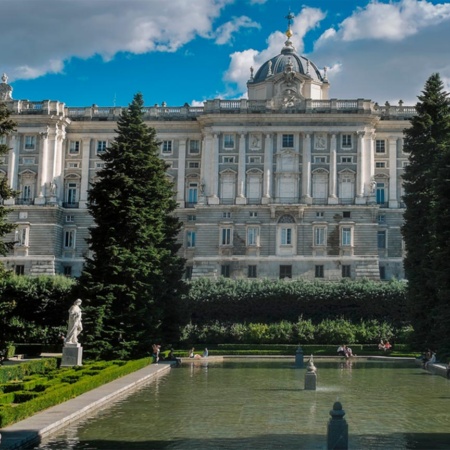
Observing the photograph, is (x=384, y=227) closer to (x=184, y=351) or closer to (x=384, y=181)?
(x=384, y=181)

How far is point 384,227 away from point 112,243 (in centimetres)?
4262

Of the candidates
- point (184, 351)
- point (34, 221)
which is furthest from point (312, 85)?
point (184, 351)

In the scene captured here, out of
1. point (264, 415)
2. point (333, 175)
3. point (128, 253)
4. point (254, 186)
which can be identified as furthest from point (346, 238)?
point (264, 415)

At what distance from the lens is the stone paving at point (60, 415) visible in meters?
15.8

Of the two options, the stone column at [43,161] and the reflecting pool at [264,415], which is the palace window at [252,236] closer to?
the stone column at [43,161]

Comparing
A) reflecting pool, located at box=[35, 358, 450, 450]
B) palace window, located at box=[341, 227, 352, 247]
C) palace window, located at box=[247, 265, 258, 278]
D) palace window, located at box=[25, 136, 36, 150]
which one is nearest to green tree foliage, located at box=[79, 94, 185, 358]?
reflecting pool, located at box=[35, 358, 450, 450]

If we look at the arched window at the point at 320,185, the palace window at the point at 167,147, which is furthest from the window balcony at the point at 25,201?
the arched window at the point at 320,185

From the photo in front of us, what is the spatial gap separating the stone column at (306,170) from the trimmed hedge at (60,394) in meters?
45.0

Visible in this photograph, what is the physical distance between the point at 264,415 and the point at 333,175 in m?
56.4

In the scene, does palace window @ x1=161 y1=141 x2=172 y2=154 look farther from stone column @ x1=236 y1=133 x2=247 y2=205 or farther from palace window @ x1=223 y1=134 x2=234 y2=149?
stone column @ x1=236 y1=133 x2=247 y2=205

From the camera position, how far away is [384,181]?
77938 mm

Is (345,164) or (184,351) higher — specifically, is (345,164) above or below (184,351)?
above

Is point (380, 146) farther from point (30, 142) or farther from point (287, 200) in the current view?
point (30, 142)

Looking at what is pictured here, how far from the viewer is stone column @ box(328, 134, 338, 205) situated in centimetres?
7506
